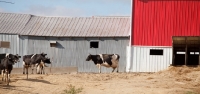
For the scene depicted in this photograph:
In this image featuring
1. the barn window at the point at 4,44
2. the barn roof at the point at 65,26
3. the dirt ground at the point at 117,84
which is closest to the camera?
the dirt ground at the point at 117,84

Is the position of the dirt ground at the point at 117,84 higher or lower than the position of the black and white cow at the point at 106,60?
lower

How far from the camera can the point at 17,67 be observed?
33562 millimetres

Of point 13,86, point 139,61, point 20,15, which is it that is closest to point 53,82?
point 13,86

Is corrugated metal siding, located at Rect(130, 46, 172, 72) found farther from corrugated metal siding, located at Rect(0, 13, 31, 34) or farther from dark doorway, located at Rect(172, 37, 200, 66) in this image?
corrugated metal siding, located at Rect(0, 13, 31, 34)

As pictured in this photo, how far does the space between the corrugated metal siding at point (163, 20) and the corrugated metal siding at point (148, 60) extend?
0.55 metres

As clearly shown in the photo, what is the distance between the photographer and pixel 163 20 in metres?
30.4

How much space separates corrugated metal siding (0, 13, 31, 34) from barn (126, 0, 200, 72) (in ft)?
34.5

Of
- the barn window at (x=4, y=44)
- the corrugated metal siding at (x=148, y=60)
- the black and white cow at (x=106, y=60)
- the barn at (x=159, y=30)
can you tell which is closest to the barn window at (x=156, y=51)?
the barn at (x=159, y=30)

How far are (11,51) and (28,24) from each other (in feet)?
9.90

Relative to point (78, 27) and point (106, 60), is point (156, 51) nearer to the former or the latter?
point (106, 60)

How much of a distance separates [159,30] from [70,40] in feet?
25.6

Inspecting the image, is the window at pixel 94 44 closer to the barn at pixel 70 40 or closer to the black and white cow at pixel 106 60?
the barn at pixel 70 40

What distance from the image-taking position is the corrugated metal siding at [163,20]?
3019 cm

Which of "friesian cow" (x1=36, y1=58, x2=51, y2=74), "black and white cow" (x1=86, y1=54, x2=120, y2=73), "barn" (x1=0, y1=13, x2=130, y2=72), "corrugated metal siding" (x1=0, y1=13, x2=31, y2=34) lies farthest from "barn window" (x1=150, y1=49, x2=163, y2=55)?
"corrugated metal siding" (x1=0, y1=13, x2=31, y2=34)
